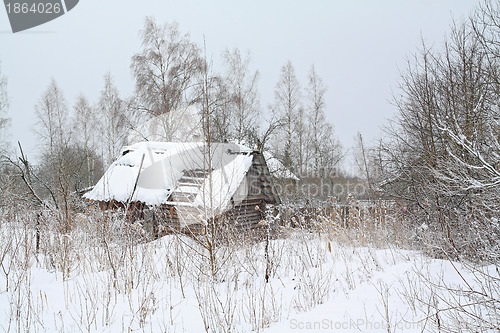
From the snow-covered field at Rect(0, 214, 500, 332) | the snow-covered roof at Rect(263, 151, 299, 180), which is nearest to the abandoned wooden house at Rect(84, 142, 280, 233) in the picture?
the snow-covered field at Rect(0, 214, 500, 332)

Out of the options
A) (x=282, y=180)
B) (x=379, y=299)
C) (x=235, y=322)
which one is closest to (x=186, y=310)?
(x=235, y=322)

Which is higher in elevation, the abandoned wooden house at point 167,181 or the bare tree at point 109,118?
the bare tree at point 109,118

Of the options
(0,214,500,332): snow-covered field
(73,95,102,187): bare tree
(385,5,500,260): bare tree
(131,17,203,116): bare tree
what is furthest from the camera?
(73,95,102,187): bare tree

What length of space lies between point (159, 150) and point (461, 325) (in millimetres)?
11139

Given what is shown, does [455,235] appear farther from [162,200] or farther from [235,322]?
[162,200]

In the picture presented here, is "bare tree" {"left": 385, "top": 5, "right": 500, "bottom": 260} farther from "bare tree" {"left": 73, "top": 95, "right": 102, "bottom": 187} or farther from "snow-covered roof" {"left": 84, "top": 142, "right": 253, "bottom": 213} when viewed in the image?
"bare tree" {"left": 73, "top": 95, "right": 102, "bottom": 187}

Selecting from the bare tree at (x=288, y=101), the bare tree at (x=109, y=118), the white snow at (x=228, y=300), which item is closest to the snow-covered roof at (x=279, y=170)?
the bare tree at (x=288, y=101)

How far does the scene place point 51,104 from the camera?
787 inches

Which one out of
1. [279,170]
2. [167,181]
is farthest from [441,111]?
[279,170]

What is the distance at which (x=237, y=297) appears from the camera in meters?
3.94

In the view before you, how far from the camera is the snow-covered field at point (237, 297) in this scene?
9.55 ft

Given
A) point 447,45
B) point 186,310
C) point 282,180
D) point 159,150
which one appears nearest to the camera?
point 186,310

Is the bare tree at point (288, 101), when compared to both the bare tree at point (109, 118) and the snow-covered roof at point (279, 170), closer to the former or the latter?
the snow-covered roof at point (279, 170)

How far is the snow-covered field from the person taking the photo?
2.91m
